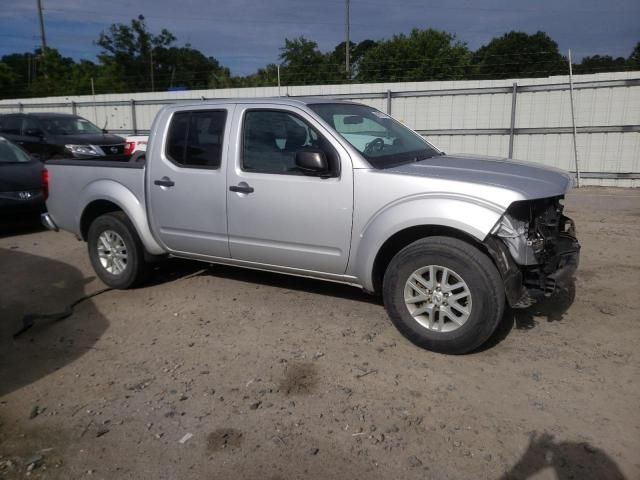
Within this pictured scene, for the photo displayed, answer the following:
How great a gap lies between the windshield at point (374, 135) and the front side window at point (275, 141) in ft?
0.64

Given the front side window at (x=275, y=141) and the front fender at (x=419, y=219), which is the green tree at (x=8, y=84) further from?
the front fender at (x=419, y=219)

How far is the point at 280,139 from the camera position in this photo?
4504 millimetres

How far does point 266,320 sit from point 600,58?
33469 millimetres

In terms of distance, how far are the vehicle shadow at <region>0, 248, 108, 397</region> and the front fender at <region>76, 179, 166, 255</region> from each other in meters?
0.81

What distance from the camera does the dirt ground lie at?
2.83m

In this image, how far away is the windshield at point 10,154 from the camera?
900cm

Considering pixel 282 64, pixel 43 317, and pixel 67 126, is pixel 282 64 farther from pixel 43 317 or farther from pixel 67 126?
pixel 43 317

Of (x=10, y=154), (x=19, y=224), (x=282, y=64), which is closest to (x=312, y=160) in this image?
(x=19, y=224)

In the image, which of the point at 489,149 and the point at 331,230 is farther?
the point at 489,149

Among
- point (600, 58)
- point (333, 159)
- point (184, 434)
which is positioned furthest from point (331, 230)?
point (600, 58)

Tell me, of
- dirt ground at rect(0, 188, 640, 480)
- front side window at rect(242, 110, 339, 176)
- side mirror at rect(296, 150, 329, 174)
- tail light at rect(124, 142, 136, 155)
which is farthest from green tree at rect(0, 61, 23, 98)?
side mirror at rect(296, 150, 329, 174)

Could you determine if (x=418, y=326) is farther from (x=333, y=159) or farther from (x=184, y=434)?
(x=184, y=434)

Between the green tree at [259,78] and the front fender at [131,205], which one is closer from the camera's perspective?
the front fender at [131,205]

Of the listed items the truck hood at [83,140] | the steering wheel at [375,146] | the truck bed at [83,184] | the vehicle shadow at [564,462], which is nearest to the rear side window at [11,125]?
the truck hood at [83,140]
